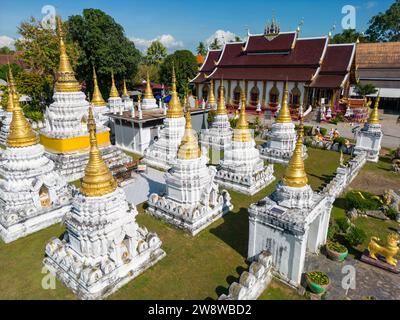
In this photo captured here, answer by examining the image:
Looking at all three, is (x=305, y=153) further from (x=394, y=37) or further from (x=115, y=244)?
(x=394, y=37)

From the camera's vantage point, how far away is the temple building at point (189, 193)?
44.8ft

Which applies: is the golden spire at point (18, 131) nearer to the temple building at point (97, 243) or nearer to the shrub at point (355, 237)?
the temple building at point (97, 243)

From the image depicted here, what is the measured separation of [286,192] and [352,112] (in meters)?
31.5

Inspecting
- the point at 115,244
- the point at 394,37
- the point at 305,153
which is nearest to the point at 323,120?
the point at 305,153

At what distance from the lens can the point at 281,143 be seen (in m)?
23.2

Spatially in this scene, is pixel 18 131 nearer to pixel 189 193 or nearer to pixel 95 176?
pixel 95 176

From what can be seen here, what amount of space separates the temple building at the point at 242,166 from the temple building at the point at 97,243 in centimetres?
846

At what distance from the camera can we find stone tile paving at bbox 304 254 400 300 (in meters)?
9.79

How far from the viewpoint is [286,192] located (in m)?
10.5

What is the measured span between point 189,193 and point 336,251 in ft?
22.7

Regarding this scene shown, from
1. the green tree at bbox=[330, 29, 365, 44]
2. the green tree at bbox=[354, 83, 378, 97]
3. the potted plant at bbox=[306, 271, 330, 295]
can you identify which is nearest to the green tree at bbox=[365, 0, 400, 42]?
the green tree at bbox=[330, 29, 365, 44]

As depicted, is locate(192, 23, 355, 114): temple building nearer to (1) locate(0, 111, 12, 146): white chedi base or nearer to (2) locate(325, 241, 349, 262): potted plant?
(1) locate(0, 111, 12, 146): white chedi base

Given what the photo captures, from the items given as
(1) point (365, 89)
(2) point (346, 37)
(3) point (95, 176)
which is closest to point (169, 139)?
(3) point (95, 176)

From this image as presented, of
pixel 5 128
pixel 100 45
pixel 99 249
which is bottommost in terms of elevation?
pixel 99 249
